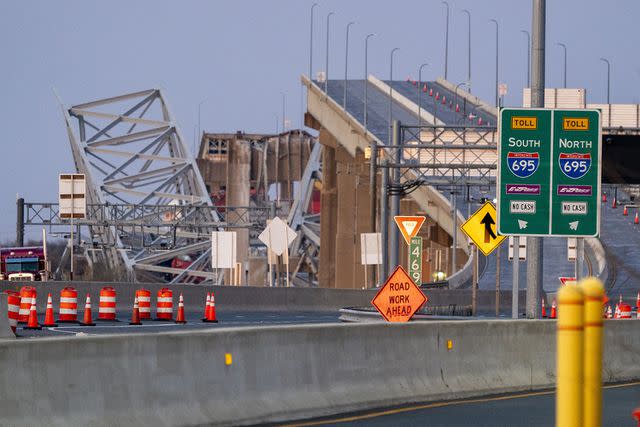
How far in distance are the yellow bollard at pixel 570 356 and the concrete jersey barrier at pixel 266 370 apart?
631cm

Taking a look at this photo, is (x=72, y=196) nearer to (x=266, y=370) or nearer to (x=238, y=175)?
(x=266, y=370)

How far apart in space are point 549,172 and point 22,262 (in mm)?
44405

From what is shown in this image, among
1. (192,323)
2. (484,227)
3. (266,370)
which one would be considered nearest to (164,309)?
(192,323)

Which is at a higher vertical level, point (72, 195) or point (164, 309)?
point (72, 195)

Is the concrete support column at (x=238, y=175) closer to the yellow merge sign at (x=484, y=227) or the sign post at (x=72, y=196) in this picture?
the sign post at (x=72, y=196)

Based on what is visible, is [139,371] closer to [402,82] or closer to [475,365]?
[475,365]

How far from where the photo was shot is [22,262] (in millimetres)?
63094

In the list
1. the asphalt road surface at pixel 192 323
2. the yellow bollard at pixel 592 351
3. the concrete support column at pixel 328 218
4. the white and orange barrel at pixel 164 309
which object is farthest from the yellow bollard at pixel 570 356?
the concrete support column at pixel 328 218

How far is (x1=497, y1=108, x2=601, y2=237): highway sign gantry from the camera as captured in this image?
848 inches

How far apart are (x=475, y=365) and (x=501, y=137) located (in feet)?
14.0

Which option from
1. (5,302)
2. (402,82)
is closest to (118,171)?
(402,82)

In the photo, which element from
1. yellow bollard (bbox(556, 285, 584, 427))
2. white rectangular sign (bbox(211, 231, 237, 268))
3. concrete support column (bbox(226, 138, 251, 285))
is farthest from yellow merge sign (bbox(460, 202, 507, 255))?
concrete support column (bbox(226, 138, 251, 285))

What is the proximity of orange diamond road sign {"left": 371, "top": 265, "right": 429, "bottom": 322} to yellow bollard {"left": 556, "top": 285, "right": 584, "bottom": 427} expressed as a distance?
62.0 ft

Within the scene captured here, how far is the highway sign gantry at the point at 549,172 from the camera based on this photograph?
848 inches
